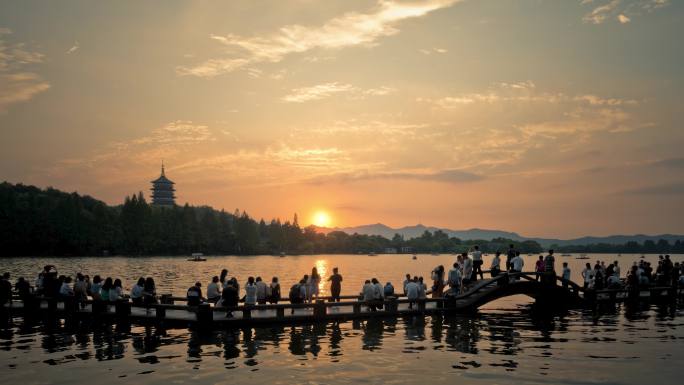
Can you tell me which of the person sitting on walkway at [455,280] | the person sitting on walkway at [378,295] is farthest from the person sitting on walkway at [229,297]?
the person sitting on walkway at [455,280]

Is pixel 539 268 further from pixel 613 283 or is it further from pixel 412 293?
pixel 412 293

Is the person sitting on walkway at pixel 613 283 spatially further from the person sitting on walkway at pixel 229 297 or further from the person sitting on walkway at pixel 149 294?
the person sitting on walkway at pixel 149 294

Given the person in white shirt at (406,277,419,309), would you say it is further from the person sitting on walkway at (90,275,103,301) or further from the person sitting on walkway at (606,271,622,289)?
the person sitting on walkway at (606,271,622,289)

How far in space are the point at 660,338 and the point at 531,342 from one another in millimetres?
6358

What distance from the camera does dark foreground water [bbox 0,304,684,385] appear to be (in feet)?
56.3

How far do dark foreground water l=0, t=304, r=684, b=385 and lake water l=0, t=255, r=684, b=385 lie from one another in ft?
0.12

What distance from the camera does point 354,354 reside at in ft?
67.9

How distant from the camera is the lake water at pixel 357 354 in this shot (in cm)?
1719

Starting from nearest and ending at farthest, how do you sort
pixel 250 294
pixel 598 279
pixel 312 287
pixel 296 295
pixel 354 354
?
pixel 354 354, pixel 250 294, pixel 296 295, pixel 312 287, pixel 598 279

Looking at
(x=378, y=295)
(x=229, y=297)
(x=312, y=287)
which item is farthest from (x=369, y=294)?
(x=229, y=297)

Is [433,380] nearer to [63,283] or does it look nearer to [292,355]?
A: [292,355]

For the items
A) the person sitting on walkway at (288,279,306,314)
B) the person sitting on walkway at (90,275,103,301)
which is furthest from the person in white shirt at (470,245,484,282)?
the person sitting on walkway at (90,275,103,301)

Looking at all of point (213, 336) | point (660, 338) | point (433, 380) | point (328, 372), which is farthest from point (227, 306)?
point (660, 338)

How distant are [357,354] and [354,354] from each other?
0.39 feet
